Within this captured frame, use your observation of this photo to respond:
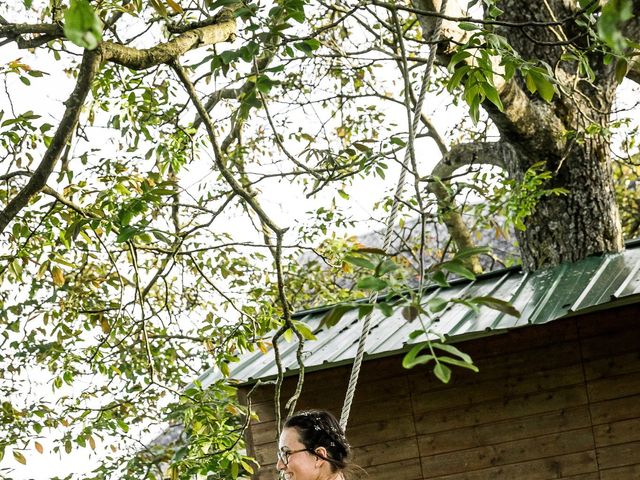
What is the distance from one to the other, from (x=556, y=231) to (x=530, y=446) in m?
2.25

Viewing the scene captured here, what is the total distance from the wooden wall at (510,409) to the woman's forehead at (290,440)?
9.96 feet

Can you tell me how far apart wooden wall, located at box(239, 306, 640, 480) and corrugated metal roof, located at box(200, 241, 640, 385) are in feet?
0.93

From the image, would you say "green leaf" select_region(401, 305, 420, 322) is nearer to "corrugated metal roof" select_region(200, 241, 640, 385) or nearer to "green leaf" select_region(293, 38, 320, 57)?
"green leaf" select_region(293, 38, 320, 57)

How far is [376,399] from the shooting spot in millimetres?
7109

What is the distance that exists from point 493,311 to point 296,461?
8.43 feet

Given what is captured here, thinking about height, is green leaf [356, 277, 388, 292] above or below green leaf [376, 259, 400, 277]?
below

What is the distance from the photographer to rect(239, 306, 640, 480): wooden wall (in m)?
6.42

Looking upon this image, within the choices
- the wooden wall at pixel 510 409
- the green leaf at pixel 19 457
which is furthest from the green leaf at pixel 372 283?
the green leaf at pixel 19 457

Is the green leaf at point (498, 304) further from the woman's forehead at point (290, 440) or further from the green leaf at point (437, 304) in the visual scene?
the woman's forehead at point (290, 440)

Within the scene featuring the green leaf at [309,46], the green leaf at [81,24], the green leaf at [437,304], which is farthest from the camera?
the green leaf at [309,46]

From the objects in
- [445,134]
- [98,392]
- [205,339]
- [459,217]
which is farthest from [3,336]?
[445,134]

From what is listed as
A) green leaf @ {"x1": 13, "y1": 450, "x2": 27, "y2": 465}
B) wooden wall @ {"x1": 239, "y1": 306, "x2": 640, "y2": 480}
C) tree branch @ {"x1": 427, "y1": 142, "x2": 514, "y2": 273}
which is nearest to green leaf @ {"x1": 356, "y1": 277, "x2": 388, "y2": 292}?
wooden wall @ {"x1": 239, "y1": 306, "x2": 640, "y2": 480}

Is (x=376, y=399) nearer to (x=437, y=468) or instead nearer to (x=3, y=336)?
(x=437, y=468)

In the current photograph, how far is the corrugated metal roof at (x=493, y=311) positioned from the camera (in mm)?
5750
